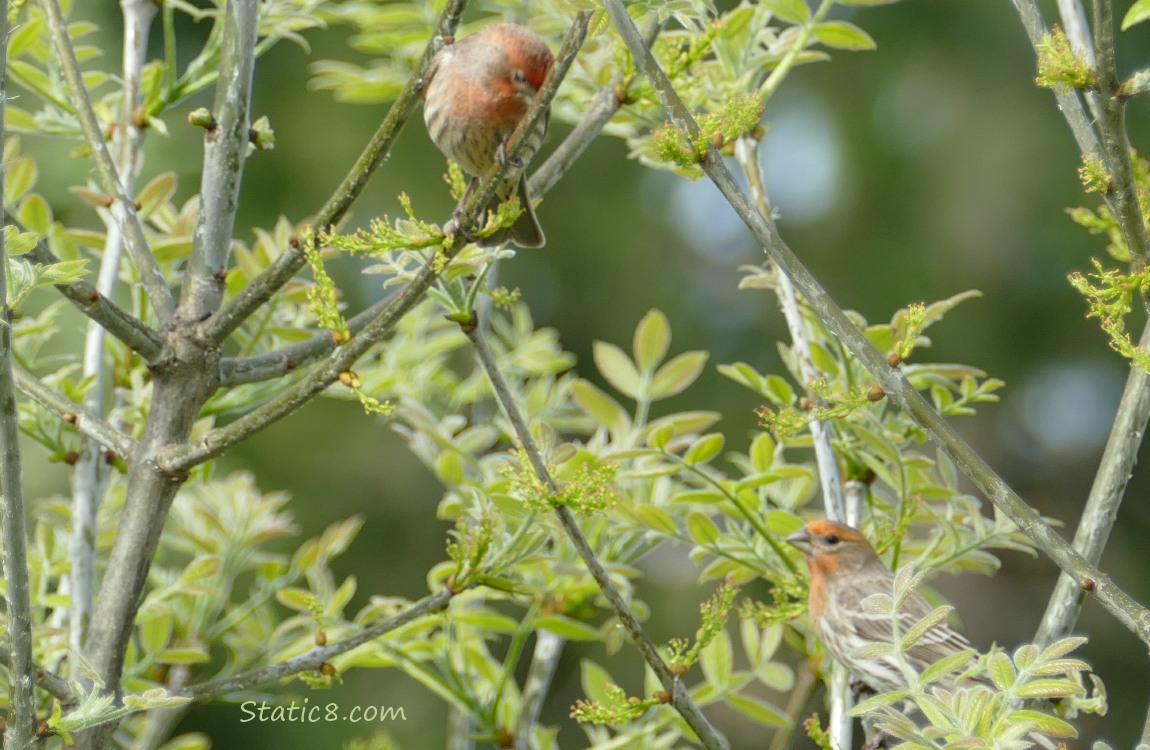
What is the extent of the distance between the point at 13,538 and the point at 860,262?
5931 millimetres

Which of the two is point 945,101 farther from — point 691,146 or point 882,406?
point 691,146

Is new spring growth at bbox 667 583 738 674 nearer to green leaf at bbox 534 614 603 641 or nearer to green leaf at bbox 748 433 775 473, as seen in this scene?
green leaf at bbox 748 433 775 473

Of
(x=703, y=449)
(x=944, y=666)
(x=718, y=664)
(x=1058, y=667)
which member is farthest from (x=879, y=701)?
(x=718, y=664)

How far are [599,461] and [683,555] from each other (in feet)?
11.6

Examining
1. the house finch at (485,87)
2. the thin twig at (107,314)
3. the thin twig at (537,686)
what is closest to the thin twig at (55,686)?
the thin twig at (107,314)

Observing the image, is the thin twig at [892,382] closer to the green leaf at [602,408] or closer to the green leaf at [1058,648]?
the green leaf at [1058,648]

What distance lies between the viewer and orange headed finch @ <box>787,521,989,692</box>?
2.24 metres

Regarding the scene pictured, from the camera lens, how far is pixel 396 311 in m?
1.49

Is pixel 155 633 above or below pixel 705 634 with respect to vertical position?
below

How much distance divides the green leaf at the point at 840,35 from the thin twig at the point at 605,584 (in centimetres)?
83

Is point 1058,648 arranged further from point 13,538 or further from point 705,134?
point 13,538

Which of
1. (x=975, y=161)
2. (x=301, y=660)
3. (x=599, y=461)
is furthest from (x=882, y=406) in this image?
(x=975, y=161)

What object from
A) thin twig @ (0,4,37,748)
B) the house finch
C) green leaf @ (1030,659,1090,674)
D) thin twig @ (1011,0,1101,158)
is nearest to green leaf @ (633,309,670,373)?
the house finch

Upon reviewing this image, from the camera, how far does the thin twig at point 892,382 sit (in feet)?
4.46
